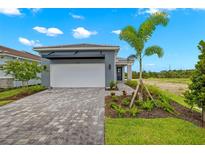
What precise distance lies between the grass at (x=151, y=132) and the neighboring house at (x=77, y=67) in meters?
10.2

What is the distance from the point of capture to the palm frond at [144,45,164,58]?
8.55m

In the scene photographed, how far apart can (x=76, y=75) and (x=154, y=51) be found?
A: 9.41m

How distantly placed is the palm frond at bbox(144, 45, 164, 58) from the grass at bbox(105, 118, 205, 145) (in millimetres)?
3207

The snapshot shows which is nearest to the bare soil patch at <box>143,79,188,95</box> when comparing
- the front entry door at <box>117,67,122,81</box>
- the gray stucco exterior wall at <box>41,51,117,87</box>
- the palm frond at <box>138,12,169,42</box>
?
the front entry door at <box>117,67,122,81</box>

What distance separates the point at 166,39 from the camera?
14.2 m

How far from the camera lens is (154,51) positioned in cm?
857

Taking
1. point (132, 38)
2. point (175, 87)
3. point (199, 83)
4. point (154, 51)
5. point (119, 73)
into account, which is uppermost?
point (132, 38)

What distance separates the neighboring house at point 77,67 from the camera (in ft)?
52.7

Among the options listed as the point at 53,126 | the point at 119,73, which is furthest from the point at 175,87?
the point at 53,126

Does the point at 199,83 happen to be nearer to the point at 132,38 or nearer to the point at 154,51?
the point at 154,51

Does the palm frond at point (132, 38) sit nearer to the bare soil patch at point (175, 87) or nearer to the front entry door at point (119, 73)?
the bare soil patch at point (175, 87)

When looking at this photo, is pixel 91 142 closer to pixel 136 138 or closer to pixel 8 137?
pixel 136 138

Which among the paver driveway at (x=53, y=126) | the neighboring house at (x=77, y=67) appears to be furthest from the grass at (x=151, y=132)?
the neighboring house at (x=77, y=67)

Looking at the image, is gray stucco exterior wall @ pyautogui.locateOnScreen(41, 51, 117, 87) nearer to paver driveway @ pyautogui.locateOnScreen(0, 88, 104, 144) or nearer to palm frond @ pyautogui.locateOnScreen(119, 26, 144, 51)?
palm frond @ pyautogui.locateOnScreen(119, 26, 144, 51)
